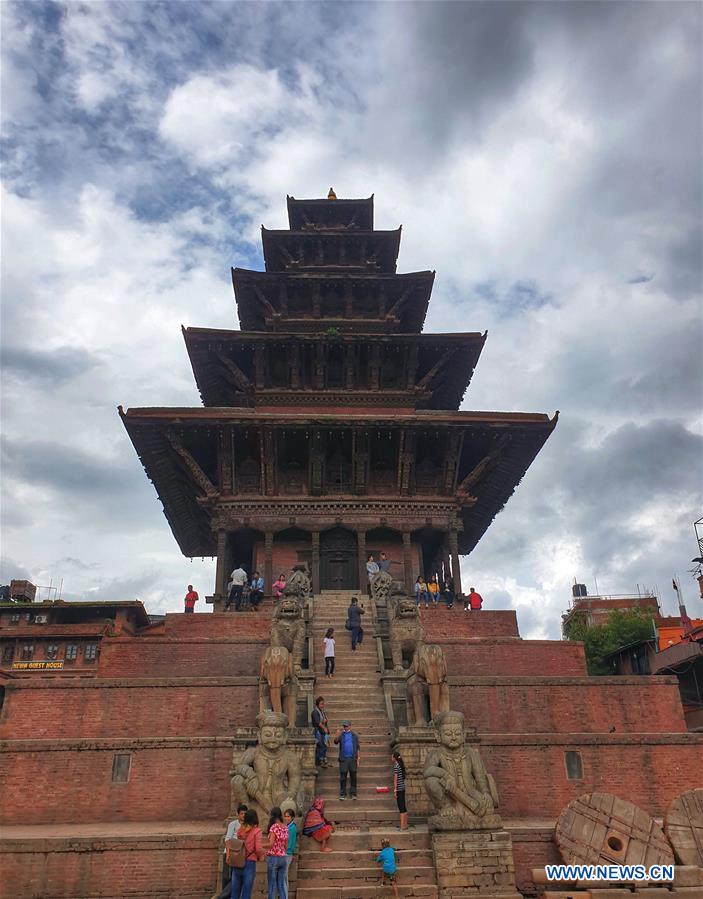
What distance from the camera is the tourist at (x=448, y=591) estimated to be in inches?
800

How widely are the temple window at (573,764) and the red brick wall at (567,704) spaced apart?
1.11 m

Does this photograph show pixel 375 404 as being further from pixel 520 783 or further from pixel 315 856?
pixel 315 856

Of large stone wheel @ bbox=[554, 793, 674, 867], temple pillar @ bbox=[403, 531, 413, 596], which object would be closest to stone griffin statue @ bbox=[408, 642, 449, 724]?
large stone wheel @ bbox=[554, 793, 674, 867]

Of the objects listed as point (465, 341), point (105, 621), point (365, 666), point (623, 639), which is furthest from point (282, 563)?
point (623, 639)

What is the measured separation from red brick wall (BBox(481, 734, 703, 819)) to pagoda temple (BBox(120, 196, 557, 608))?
844 cm

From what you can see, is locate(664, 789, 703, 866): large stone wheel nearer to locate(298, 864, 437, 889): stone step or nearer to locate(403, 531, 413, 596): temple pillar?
locate(298, 864, 437, 889): stone step

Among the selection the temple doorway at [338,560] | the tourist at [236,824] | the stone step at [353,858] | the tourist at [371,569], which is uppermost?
the temple doorway at [338,560]

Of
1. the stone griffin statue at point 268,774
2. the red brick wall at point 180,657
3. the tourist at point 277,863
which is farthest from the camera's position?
the red brick wall at point 180,657

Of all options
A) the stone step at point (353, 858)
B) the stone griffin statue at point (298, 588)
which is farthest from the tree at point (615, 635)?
the stone step at point (353, 858)

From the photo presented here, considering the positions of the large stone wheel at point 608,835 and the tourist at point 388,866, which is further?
the large stone wheel at point 608,835

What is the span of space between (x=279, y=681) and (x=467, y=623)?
682 cm

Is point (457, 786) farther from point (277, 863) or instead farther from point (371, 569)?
point (371, 569)

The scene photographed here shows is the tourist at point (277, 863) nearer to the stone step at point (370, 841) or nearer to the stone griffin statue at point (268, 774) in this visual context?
the stone griffin statue at point (268, 774)

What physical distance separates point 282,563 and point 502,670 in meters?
8.79
